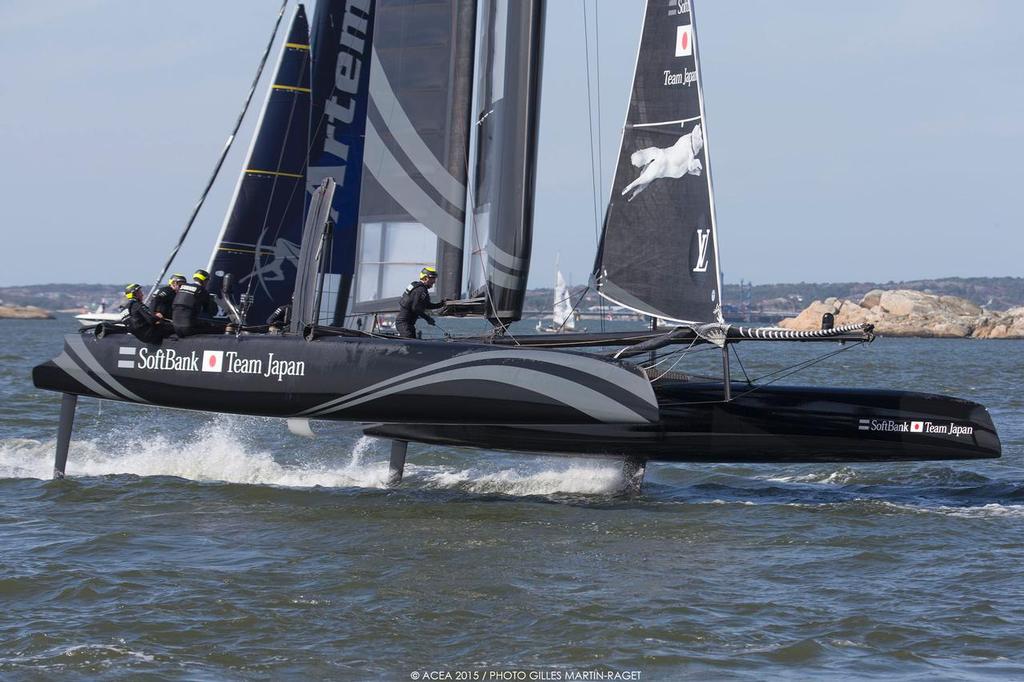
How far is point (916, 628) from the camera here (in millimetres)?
6398

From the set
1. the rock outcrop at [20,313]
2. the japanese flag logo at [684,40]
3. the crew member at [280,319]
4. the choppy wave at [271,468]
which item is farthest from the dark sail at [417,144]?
the rock outcrop at [20,313]

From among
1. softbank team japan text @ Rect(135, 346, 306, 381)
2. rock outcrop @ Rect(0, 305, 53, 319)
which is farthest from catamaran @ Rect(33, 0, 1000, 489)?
rock outcrop @ Rect(0, 305, 53, 319)

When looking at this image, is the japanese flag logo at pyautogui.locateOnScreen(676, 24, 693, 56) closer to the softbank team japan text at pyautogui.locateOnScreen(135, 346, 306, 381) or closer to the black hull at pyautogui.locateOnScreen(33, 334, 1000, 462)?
the black hull at pyautogui.locateOnScreen(33, 334, 1000, 462)

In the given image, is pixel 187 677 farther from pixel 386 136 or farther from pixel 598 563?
pixel 386 136

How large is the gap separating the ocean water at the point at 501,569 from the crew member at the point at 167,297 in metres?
1.47

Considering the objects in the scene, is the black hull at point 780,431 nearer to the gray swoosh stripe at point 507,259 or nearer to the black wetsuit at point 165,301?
the gray swoosh stripe at point 507,259

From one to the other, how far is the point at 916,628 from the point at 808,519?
2.99 m

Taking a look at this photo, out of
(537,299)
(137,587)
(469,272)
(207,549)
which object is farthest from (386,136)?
(537,299)

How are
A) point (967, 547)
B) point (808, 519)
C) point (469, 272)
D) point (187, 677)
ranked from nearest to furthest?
point (187, 677) < point (967, 547) < point (808, 519) < point (469, 272)

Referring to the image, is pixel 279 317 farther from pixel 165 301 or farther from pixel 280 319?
pixel 165 301

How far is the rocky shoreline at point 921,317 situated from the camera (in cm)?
7388

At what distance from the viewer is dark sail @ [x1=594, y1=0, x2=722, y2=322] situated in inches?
406

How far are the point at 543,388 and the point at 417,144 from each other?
3.38m

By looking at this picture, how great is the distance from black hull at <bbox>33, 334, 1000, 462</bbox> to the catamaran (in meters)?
0.02
